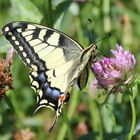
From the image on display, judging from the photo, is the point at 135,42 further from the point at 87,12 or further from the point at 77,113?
the point at 77,113

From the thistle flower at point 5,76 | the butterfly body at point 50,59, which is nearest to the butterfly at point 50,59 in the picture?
the butterfly body at point 50,59

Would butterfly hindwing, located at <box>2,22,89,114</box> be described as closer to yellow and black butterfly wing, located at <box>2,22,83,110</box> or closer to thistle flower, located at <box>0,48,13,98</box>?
yellow and black butterfly wing, located at <box>2,22,83,110</box>

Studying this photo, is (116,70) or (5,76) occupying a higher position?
(5,76)

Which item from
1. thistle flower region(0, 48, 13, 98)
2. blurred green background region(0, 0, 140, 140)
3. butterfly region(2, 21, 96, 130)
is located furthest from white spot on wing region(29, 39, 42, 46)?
blurred green background region(0, 0, 140, 140)

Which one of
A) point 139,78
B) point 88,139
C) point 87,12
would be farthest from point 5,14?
point 139,78

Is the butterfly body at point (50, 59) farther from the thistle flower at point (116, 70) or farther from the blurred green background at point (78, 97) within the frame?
the blurred green background at point (78, 97)

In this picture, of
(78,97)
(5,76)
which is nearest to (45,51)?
(5,76)

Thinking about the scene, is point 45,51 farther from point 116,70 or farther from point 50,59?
point 116,70
